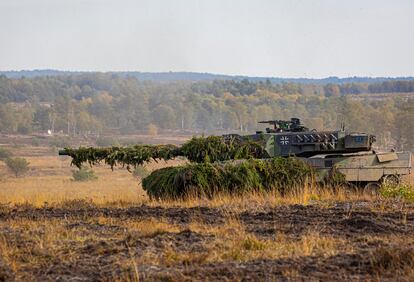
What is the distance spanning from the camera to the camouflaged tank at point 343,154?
70.8 feet

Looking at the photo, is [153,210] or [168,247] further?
[153,210]

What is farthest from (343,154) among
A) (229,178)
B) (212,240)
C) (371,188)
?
(212,240)

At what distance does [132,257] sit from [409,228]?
5.02 metres

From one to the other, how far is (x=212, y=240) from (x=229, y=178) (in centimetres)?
848

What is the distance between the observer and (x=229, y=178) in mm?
20531

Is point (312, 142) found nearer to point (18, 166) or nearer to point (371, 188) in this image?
point (371, 188)

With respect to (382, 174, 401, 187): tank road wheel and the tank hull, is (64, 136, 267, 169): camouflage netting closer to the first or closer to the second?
the tank hull

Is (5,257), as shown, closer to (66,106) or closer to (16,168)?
(16,168)

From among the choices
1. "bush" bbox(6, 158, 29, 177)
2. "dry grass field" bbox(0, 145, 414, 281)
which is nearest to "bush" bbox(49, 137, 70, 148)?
"bush" bbox(6, 158, 29, 177)

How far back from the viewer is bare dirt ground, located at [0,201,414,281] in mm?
9625

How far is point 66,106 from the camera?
146 metres

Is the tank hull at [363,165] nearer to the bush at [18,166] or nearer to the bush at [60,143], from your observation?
the bush at [18,166]

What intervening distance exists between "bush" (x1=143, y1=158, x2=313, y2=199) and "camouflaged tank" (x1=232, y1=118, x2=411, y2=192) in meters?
0.73

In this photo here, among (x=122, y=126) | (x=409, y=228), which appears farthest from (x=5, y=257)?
(x=122, y=126)
